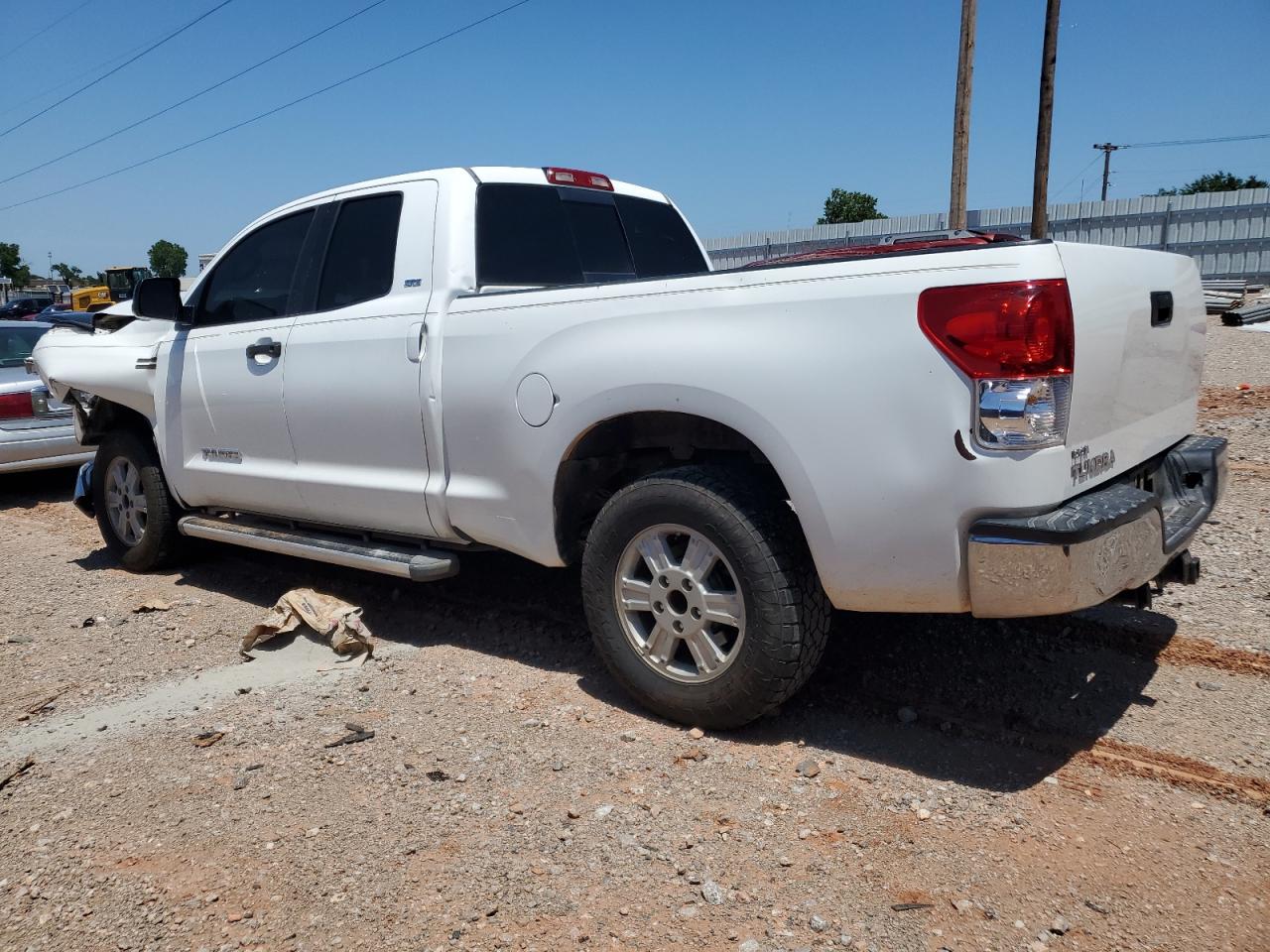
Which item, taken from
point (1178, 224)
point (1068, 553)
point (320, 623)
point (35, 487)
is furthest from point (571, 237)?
point (1178, 224)

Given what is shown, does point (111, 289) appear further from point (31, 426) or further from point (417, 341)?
point (417, 341)

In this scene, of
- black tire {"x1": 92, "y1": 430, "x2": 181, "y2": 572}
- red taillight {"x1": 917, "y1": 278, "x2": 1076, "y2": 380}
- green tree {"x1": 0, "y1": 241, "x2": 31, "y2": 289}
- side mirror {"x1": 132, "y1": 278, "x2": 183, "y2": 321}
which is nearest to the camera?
red taillight {"x1": 917, "y1": 278, "x2": 1076, "y2": 380}

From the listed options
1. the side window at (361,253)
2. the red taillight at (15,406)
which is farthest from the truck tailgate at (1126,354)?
the red taillight at (15,406)

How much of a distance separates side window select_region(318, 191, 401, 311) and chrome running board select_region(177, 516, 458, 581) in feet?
3.65

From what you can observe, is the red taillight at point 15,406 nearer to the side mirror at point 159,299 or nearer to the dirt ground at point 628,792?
the side mirror at point 159,299

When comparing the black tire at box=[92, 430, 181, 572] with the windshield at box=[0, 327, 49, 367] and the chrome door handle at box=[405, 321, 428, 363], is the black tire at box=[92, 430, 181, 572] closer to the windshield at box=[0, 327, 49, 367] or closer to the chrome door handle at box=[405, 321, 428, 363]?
the chrome door handle at box=[405, 321, 428, 363]

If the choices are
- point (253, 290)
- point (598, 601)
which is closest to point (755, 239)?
point (253, 290)

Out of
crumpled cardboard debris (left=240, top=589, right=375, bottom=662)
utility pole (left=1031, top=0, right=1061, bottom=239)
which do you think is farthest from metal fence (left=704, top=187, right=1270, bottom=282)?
crumpled cardboard debris (left=240, top=589, right=375, bottom=662)

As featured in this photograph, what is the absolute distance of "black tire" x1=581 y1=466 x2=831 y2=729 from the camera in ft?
11.0

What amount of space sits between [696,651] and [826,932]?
1.17 meters

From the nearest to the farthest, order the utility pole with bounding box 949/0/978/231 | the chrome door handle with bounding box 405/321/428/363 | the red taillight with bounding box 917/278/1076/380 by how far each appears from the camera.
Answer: the red taillight with bounding box 917/278/1076/380, the chrome door handle with bounding box 405/321/428/363, the utility pole with bounding box 949/0/978/231

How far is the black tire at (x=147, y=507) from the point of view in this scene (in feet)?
19.7

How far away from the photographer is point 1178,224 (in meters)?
20.7

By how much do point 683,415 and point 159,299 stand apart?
3367 millimetres
